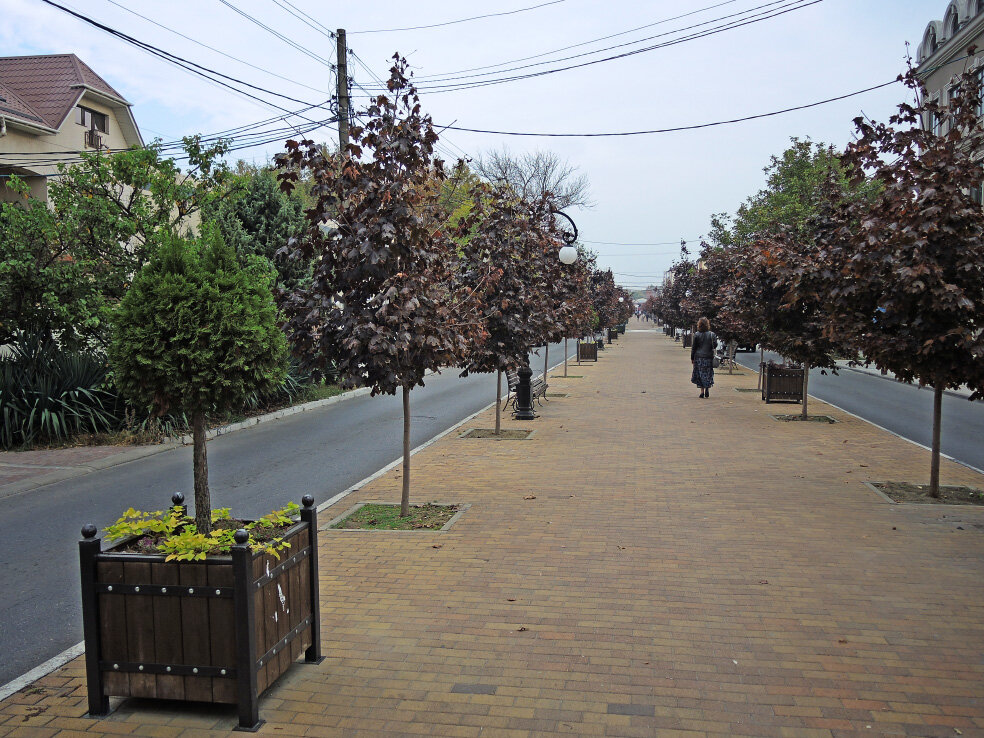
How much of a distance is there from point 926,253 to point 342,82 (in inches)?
628

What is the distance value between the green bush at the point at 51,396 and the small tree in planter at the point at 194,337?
929cm

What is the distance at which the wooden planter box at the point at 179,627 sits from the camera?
3.94 m

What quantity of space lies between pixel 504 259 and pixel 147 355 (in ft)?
27.8

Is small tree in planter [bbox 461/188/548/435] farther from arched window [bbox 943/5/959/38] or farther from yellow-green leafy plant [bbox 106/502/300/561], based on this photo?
arched window [bbox 943/5/959/38]

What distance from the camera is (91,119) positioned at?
27.9 metres

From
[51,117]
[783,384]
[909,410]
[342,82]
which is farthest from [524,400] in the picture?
[51,117]

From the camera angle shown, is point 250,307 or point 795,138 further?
point 795,138

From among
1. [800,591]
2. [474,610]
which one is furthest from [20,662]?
[800,591]

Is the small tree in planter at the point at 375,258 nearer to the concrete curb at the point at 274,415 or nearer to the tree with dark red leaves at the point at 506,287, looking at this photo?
the tree with dark red leaves at the point at 506,287

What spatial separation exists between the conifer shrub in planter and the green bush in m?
9.37

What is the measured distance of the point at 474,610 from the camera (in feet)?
18.0

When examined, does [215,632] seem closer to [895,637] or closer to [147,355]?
[147,355]

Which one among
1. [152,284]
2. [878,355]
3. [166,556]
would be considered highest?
[152,284]

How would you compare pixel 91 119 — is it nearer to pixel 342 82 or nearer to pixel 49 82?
pixel 49 82
